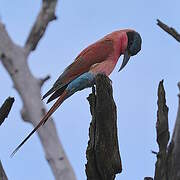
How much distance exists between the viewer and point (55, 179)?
22.5 feet

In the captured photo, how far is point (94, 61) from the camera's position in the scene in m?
4.90

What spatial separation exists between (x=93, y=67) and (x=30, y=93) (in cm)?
261

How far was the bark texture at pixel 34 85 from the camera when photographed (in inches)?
272

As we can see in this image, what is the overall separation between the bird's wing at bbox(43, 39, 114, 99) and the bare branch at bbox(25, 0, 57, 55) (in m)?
2.32

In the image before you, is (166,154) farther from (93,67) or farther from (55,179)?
(55,179)

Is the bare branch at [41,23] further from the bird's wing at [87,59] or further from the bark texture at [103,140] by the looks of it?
the bark texture at [103,140]

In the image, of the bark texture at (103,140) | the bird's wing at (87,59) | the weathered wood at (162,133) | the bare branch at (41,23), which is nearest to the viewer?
the bark texture at (103,140)

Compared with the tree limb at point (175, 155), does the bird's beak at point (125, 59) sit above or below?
above

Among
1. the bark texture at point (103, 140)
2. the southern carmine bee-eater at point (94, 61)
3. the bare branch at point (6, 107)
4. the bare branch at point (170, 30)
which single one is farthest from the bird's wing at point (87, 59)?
the bark texture at point (103, 140)

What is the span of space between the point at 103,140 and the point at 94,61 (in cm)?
244

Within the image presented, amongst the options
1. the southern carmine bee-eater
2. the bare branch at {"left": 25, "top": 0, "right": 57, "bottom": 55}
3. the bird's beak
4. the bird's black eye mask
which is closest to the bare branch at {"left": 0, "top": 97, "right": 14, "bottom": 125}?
the southern carmine bee-eater

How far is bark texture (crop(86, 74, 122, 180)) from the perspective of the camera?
246 centimetres

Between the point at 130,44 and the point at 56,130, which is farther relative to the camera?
the point at 56,130

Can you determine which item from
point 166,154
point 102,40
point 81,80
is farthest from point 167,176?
point 102,40
